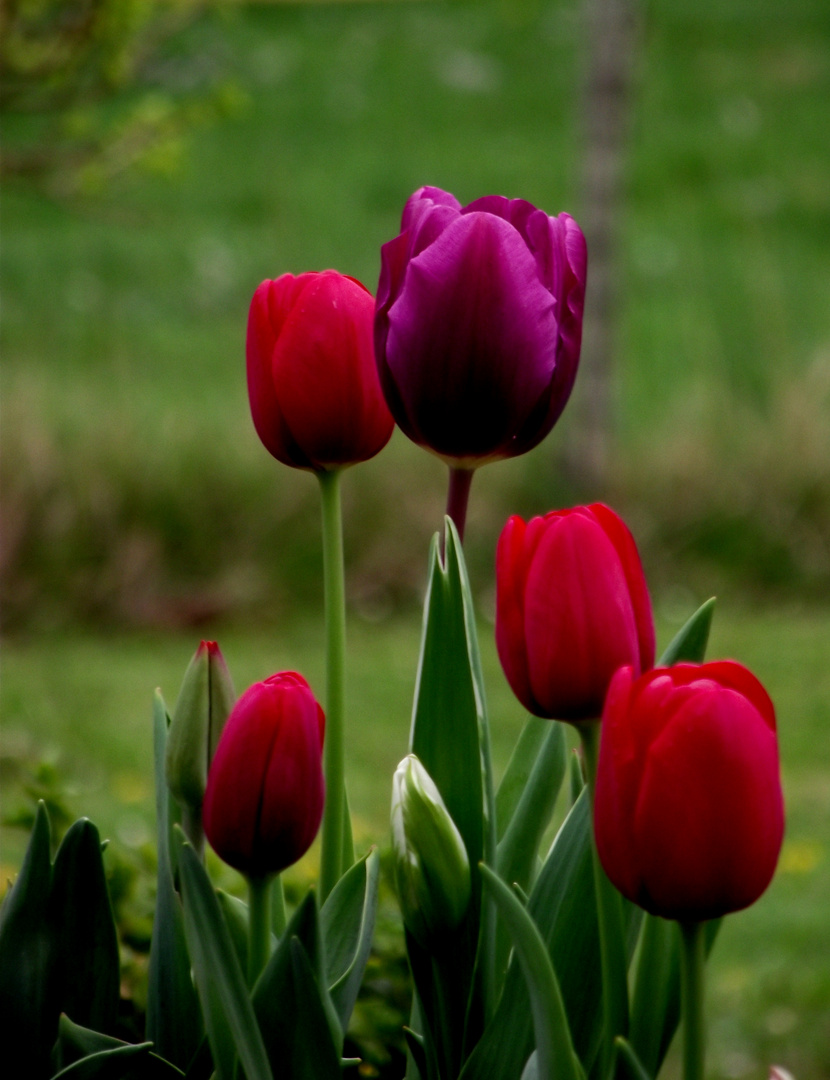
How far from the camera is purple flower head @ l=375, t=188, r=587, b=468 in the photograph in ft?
2.26

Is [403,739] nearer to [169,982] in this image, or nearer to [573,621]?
[169,982]

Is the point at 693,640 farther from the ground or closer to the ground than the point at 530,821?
farther from the ground

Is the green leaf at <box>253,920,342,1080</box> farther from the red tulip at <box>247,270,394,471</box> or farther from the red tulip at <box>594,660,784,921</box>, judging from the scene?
the red tulip at <box>247,270,394,471</box>

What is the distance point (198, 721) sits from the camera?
2.24ft

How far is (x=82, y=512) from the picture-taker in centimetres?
497

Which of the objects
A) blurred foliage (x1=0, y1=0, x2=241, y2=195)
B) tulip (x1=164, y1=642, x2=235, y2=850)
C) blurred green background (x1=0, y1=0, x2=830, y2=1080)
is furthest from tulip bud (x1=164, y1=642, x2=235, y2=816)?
blurred foliage (x1=0, y1=0, x2=241, y2=195)

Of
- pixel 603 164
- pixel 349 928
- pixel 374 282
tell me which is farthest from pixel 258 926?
pixel 374 282

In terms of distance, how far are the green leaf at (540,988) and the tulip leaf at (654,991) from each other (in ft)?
0.22

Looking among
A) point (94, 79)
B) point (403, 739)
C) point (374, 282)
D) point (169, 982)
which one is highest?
point (374, 282)

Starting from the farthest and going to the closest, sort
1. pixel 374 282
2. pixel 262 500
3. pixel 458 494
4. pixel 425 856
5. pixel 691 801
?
pixel 374 282, pixel 262 500, pixel 458 494, pixel 425 856, pixel 691 801

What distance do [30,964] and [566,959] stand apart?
0.27 metres

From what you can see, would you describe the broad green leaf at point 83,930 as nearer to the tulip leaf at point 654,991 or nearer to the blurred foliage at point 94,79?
the tulip leaf at point 654,991

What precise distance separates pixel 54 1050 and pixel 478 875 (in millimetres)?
236

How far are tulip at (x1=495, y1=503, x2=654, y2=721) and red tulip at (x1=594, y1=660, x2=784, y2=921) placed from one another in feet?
0.21
